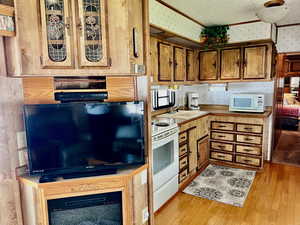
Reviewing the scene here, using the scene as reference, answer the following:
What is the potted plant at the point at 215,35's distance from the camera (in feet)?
12.7

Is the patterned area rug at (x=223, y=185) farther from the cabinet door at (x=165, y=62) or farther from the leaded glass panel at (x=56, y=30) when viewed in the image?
the leaded glass panel at (x=56, y=30)

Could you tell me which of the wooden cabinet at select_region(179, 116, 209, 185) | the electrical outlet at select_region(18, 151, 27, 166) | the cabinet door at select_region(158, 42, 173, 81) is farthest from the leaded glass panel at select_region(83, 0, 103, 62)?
the wooden cabinet at select_region(179, 116, 209, 185)

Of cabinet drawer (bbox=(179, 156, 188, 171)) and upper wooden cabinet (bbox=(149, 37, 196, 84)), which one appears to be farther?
cabinet drawer (bbox=(179, 156, 188, 171))

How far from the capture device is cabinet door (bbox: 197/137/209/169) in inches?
146

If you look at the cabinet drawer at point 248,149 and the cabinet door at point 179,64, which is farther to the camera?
the cabinet drawer at point 248,149

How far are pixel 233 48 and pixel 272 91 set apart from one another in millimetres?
1129

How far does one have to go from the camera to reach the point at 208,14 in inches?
131

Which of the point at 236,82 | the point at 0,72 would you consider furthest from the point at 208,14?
the point at 0,72

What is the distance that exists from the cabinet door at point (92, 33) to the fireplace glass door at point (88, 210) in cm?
104

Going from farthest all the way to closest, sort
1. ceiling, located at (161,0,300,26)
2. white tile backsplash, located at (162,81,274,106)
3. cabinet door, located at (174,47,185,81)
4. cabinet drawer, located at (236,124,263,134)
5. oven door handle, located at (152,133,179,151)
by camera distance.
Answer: white tile backsplash, located at (162,81,274,106), cabinet drawer, located at (236,124,263,134), cabinet door, located at (174,47,185,81), ceiling, located at (161,0,300,26), oven door handle, located at (152,133,179,151)

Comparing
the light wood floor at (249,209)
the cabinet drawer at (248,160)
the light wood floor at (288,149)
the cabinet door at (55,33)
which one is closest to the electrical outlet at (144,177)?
the light wood floor at (249,209)

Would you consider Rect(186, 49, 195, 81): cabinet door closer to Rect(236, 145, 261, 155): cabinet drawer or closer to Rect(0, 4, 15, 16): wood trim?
Rect(236, 145, 261, 155): cabinet drawer

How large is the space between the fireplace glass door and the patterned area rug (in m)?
1.56

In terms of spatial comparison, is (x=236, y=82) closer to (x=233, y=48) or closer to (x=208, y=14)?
(x=233, y=48)
